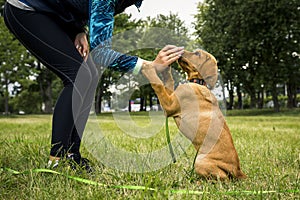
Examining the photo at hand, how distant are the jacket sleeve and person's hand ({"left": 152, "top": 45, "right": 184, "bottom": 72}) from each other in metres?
0.12

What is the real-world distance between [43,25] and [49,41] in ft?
0.36

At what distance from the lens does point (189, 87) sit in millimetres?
2131

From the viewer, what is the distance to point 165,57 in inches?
74.7

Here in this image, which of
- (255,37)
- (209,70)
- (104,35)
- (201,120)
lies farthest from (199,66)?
(255,37)

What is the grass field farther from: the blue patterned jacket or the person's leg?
the blue patterned jacket

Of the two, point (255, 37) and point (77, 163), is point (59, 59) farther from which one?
point (255, 37)

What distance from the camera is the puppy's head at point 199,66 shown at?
2.17 metres

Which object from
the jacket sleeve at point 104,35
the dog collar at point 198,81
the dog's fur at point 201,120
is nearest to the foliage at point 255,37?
the dog collar at point 198,81

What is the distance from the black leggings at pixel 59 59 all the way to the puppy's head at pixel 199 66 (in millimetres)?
631

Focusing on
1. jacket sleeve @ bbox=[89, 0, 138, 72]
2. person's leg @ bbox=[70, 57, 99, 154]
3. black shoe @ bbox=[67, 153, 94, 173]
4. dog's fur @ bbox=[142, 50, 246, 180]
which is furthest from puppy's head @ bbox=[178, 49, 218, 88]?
black shoe @ bbox=[67, 153, 94, 173]

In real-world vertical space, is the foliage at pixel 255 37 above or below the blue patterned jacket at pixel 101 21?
above

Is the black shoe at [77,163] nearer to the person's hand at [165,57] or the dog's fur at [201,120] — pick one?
the dog's fur at [201,120]

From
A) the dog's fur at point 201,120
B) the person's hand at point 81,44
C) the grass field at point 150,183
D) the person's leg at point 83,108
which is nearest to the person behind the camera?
the grass field at point 150,183

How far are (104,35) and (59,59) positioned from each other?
475 millimetres
